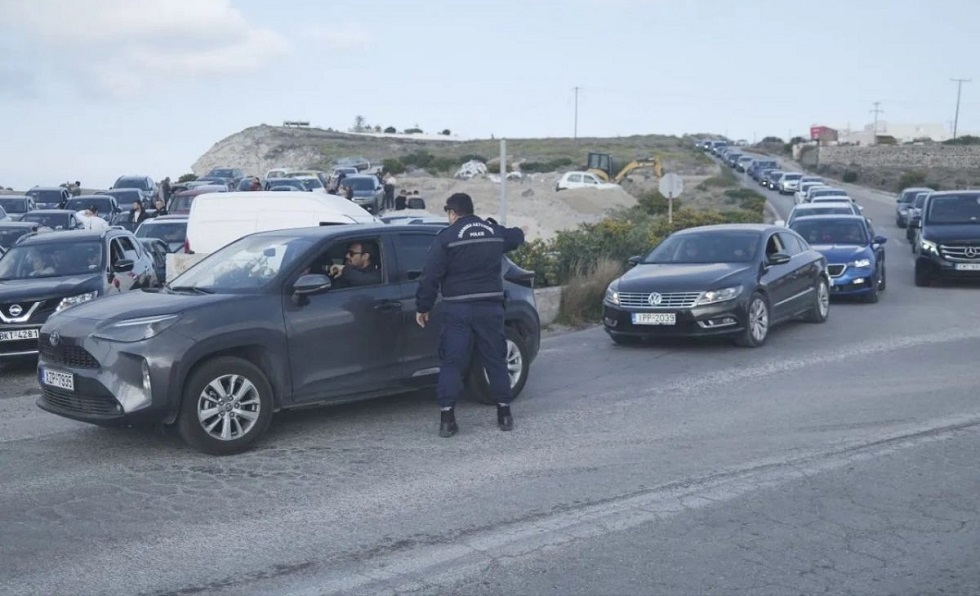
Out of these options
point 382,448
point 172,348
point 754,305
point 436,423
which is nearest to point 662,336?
point 754,305

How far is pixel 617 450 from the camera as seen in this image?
847cm

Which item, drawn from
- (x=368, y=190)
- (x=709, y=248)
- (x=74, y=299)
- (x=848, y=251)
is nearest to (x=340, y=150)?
(x=368, y=190)

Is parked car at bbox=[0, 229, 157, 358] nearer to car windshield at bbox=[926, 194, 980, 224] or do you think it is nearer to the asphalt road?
the asphalt road

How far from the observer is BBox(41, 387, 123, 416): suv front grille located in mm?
8156

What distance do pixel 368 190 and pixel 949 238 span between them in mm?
25561

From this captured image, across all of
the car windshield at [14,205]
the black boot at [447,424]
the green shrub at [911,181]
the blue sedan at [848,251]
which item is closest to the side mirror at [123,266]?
the black boot at [447,424]

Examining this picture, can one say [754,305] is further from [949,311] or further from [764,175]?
[764,175]

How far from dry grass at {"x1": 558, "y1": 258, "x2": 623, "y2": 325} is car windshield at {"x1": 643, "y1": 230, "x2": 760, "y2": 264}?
1757 millimetres

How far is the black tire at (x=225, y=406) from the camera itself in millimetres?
8211

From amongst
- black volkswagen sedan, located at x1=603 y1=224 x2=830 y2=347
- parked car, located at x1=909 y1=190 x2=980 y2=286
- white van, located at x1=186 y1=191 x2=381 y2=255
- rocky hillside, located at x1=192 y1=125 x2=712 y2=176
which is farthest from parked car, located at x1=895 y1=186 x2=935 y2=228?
rocky hillside, located at x1=192 y1=125 x2=712 y2=176

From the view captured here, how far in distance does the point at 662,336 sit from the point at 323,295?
5.64 metres

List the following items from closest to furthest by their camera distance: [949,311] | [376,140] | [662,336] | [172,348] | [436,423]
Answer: [172,348] → [436,423] → [662,336] → [949,311] → [376,140]

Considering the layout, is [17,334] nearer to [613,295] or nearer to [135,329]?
[135,329]

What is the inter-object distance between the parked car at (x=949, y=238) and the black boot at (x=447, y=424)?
47.0 ft
